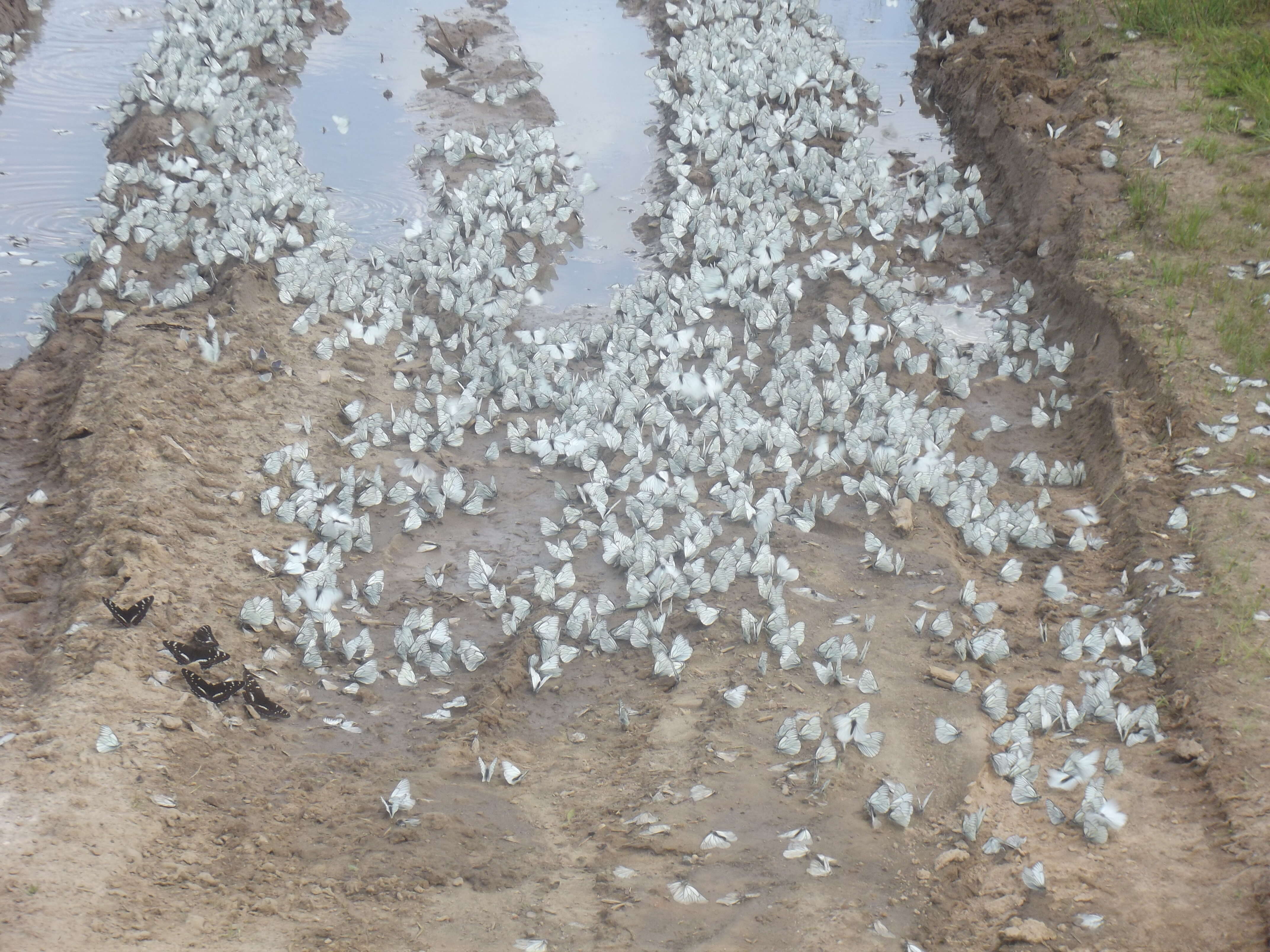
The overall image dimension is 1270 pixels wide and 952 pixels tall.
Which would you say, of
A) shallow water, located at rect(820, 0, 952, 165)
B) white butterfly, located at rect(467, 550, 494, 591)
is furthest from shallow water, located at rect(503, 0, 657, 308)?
white butterfly, located at rect(467, 550, 494, 591)

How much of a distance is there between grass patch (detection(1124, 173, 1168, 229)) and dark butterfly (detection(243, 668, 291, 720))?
5.44 m

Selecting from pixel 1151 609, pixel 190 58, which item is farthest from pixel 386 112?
pixel 1151 609

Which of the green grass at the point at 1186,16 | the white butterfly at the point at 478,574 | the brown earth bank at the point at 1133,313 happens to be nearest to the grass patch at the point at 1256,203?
the brown earth bank at the point at 1133,313

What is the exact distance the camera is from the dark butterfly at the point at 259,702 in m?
3.97

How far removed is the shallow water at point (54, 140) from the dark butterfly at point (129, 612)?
2.63 m

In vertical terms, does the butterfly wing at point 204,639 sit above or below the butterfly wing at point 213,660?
above

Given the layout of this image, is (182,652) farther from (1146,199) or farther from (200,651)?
(1146,199)

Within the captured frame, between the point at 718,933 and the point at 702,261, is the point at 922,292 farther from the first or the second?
→ the point at 718,933

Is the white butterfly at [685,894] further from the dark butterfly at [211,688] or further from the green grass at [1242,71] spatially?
the green grass at [1242,71]

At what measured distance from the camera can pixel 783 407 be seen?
18.3 ft

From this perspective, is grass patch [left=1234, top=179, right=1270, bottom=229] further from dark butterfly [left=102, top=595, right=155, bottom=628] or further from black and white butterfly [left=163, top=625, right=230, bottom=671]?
dark butterfly [left=102, top=595, right=155, bottom=628]

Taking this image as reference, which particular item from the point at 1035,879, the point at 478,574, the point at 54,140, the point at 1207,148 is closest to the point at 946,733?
the point at 1035,879

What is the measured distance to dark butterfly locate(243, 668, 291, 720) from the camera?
3971mm

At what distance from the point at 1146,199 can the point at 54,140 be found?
7670 mm
